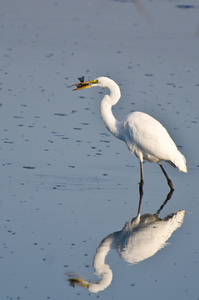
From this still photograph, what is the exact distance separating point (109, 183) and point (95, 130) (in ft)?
6.39

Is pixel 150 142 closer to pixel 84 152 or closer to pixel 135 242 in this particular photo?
pixel 84 152

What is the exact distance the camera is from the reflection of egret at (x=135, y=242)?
537 centimetres

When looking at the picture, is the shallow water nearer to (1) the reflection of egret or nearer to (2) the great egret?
(1) the reflection of egret

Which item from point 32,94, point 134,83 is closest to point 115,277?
point 32,94

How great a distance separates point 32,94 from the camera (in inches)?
422

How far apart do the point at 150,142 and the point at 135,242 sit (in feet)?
6.40

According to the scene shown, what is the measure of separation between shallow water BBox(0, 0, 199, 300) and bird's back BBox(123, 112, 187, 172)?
311mm

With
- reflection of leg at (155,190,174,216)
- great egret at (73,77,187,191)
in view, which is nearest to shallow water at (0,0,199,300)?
reflection of leg at (155,190,174,216)

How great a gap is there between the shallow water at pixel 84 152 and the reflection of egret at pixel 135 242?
0.06 m

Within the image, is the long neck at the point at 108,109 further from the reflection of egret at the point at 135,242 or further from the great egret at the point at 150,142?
the reflection of egret at the point at 135,242

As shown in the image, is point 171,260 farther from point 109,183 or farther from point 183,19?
point 183,19

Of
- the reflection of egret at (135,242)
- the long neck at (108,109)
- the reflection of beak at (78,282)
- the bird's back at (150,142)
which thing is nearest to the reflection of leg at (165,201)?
the reflection of egret at (135,242)

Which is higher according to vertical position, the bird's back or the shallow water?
the bird's back

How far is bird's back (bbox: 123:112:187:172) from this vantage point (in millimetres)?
7824
